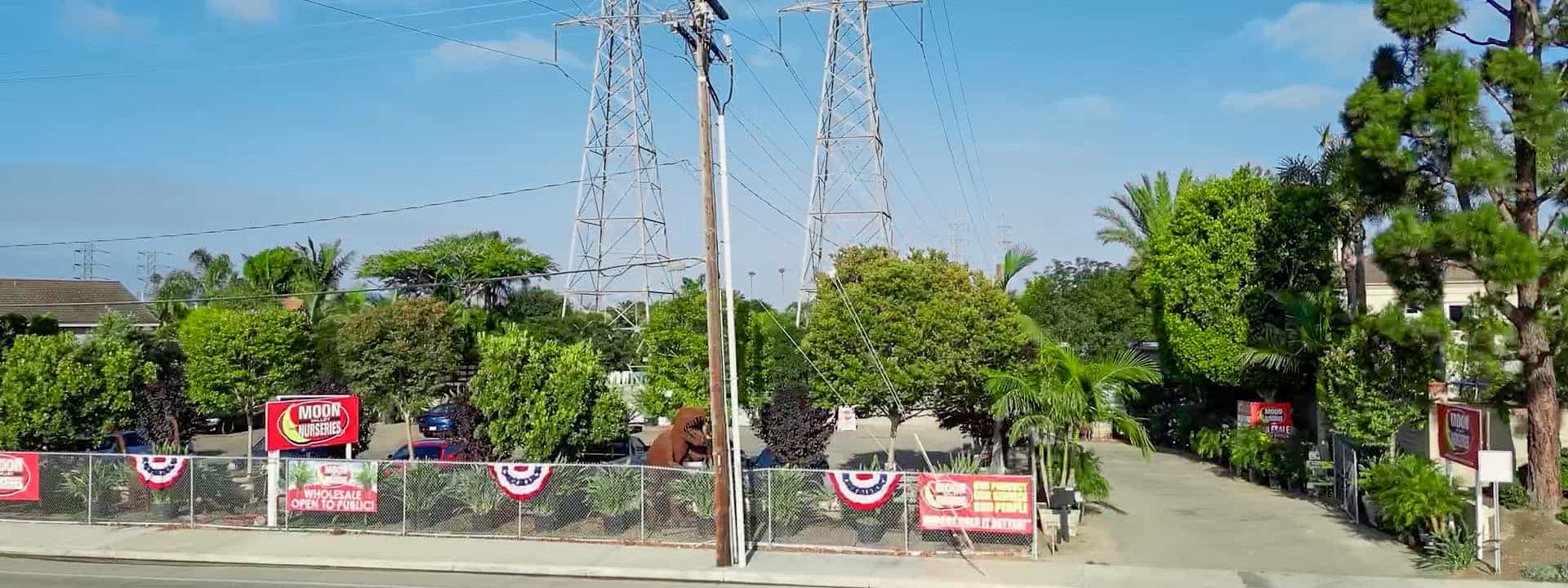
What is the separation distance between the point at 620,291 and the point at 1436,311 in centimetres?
3411

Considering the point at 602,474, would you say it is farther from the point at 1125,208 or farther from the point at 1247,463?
the point at 1125,208

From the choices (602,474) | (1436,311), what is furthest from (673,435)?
(1436,311)

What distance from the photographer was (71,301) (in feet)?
209

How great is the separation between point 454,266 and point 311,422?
45.0 meters

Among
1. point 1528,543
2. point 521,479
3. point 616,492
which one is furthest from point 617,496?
point 1528,543

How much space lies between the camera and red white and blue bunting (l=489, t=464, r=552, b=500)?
19703mm

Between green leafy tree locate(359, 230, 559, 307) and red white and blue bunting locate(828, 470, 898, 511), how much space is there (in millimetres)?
45807

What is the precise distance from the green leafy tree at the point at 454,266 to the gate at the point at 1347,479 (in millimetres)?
47064

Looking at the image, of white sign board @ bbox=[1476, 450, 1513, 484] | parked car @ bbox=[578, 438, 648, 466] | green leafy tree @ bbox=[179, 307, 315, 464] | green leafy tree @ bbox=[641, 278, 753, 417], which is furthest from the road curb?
green leafy tree @ bbox=[179, 307, 315, 464]

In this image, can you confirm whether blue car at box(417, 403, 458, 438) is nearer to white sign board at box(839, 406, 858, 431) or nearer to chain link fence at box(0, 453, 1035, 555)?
chain link fence at box(0, 453, 1035, 555)

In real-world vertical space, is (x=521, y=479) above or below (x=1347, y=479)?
above

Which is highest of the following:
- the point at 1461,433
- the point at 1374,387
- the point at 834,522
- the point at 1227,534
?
the point at 1374,387

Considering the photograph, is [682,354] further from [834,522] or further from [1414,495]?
[1414,495]

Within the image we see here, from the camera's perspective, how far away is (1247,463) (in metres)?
27.6
